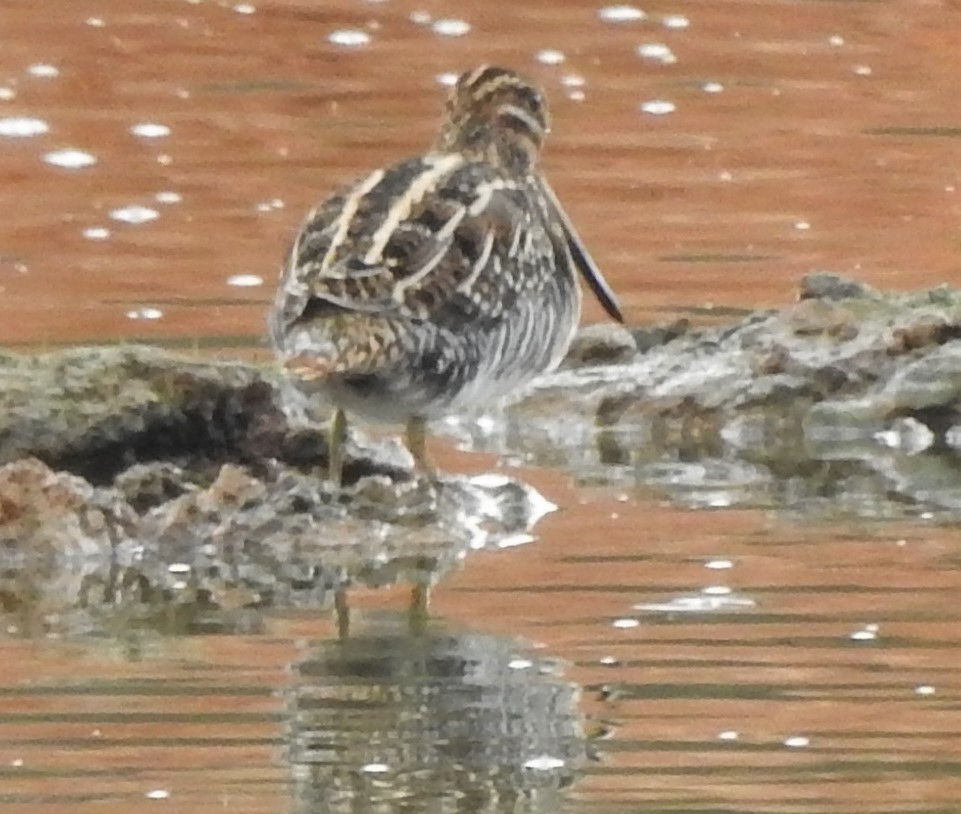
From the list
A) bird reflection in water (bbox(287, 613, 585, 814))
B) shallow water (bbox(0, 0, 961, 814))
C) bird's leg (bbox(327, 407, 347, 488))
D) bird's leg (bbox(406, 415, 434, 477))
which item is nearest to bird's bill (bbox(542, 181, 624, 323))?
shallow water (bbox(0, 0, 961, 814))

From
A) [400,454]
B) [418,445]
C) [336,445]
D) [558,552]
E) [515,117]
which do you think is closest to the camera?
[558,552]

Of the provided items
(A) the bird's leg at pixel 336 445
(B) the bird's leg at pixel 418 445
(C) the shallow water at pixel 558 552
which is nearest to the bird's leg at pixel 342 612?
(C) the shallow water at pixel 558 552

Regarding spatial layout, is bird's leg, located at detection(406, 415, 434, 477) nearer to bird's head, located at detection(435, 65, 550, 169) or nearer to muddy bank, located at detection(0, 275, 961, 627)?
muddy bank, located at detection(0, 275, 961, 627)

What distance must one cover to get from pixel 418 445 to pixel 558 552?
53 centimetres

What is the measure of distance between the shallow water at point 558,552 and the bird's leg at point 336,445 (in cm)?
48

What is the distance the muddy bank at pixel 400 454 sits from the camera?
7.36 meters

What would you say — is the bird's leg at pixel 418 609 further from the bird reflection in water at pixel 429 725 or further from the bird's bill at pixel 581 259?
the bird's bill at pixel 581 259

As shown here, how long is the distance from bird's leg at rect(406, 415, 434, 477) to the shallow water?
35 centimetres

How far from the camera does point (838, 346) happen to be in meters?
9.46

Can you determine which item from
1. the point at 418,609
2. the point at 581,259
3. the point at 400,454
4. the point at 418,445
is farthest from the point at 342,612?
the point at 581,259

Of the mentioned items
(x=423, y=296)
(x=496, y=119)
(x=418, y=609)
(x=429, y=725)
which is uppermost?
(x=496, y=119)

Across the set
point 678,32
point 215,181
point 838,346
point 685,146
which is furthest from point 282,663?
point 678,32

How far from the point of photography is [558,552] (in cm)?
758

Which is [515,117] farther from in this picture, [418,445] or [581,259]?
[418,445]
